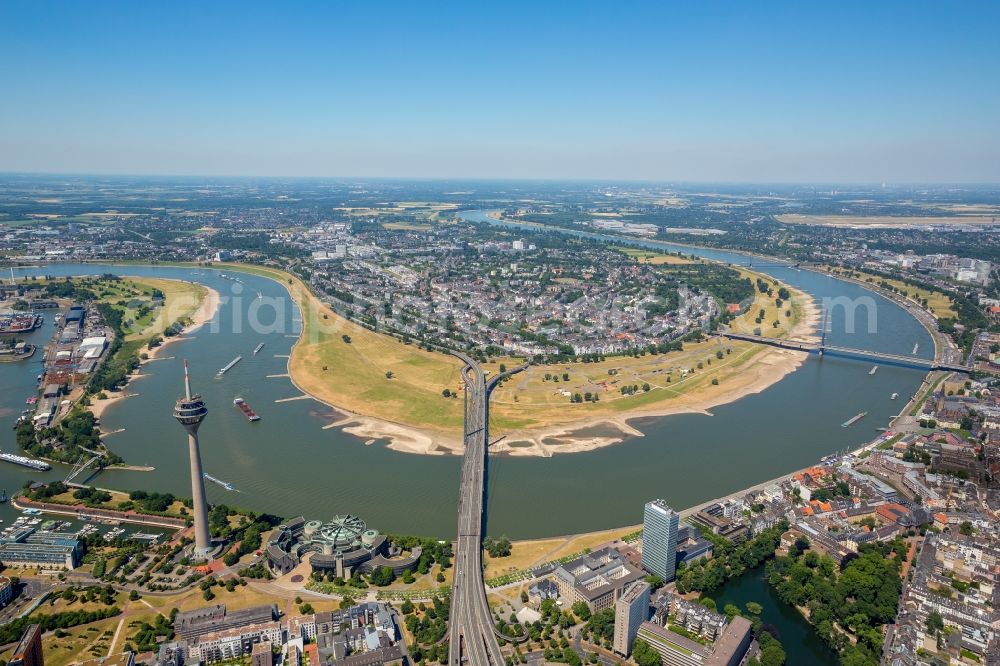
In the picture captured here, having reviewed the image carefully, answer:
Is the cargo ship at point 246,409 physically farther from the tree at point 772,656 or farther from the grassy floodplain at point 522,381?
the tree at point 772,656

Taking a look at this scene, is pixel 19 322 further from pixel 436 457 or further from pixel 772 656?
pixel 772 656

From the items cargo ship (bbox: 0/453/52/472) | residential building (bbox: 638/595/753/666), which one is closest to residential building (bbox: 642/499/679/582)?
residential building (bbox: 638/595/753/666)

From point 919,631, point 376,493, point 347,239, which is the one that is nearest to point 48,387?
point 376,493

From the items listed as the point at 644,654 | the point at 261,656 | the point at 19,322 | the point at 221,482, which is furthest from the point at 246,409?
the point at 19,322

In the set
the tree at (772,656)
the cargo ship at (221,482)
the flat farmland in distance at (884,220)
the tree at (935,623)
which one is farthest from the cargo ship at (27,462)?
the flat farmland in distance at (884,220)

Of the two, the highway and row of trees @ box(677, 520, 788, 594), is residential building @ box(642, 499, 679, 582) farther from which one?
the highway

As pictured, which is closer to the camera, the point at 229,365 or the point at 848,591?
→ the point at 848,591
